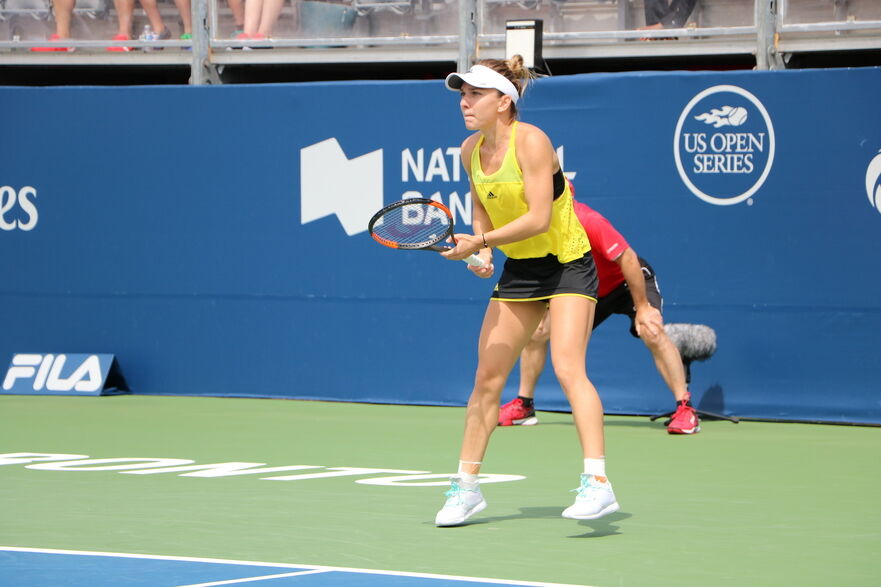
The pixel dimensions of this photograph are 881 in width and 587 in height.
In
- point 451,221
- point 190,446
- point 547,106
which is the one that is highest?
point 547,106

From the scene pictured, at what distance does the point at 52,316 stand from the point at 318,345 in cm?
227

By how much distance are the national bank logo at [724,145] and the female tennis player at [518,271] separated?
13.3 feet

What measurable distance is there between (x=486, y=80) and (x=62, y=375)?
6833mm

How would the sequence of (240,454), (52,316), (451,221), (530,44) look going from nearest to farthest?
(451,221), (240,454), (530,44), (52,316)

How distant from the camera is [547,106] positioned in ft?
35.1

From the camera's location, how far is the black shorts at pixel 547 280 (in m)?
6.21

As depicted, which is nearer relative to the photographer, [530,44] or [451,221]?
[451,221]

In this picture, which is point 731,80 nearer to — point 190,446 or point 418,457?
point 418,457

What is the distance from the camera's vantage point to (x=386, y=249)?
1126 cm

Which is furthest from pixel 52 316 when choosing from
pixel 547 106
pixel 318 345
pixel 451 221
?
pixel 451 221

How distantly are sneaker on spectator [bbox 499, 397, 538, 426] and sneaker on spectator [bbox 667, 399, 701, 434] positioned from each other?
3.28 ft

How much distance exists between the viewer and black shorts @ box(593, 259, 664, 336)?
9555 millimetres

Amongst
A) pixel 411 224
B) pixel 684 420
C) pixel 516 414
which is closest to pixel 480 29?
pixel 516 414

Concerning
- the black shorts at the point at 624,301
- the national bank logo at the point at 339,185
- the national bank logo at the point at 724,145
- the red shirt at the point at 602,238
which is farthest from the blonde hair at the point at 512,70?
the national bank logo at the point at 339,185
